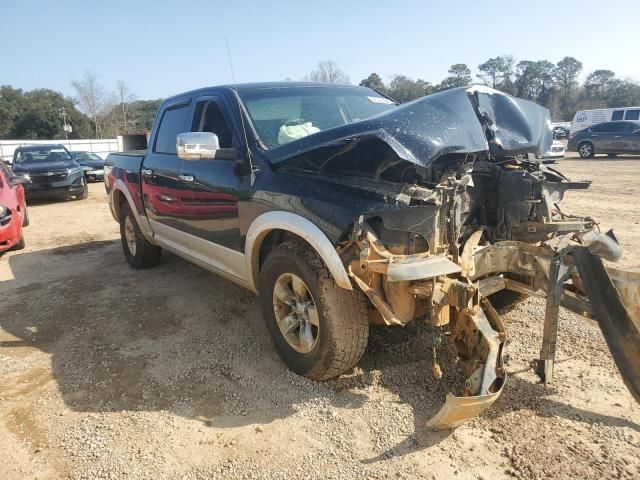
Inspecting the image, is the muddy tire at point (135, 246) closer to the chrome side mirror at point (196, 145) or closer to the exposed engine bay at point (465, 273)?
the chrome side mirror at point (196, 145)

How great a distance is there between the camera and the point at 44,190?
12.9 metres

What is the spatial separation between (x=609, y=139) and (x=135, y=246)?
20877 millimetres

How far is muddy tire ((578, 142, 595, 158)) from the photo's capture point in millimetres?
21281

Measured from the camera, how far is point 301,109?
3994mm

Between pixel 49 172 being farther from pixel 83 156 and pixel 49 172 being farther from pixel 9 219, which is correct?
pixel 83 156

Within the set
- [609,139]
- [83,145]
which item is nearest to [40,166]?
[609,139]

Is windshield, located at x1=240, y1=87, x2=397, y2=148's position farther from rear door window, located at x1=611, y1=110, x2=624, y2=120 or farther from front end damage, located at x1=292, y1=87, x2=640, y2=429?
rear door window, located at x1=611, y1=110, x2=624, y2=120

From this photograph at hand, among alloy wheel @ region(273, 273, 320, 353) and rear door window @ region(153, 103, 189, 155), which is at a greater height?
rear door window @ region(153, 103, 189, 155)

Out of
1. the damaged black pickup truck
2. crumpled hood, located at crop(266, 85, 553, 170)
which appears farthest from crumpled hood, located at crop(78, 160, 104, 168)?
Result: crumpled hood, located at crop(266, 85, 553, 170)

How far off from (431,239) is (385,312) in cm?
48

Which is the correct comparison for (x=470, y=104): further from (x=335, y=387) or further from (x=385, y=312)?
(x=335, y=387)

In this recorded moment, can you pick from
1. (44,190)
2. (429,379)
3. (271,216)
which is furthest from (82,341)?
(44,190)

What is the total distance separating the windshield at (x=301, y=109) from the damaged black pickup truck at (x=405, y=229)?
18 mm

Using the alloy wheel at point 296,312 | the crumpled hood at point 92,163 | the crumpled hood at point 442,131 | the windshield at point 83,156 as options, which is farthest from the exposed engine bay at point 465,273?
the windshield at point 83,156
